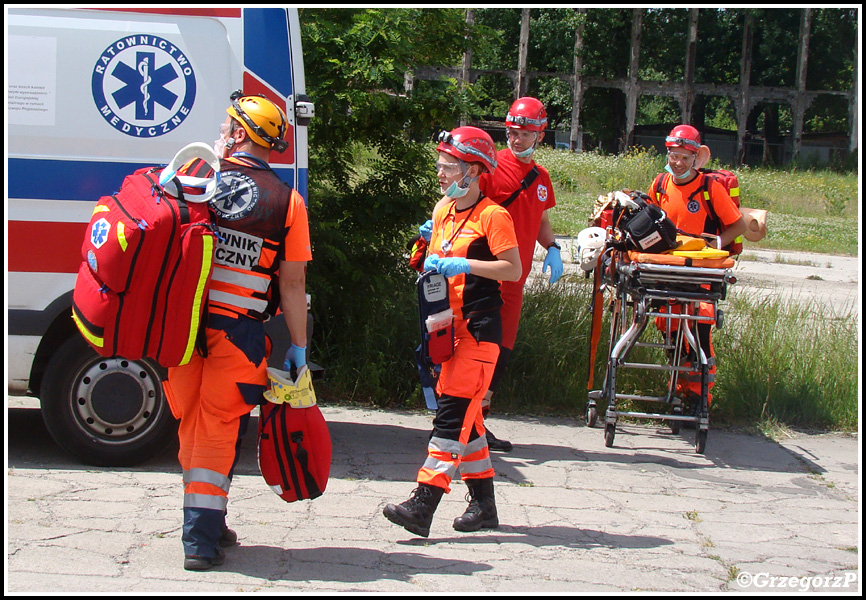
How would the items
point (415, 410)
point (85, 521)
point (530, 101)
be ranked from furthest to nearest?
point (415, 410) → point (530, 101) → point (85, 521)

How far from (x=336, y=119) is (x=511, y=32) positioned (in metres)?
34.2

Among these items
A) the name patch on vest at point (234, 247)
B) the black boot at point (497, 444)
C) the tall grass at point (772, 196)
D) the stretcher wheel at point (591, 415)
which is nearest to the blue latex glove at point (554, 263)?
the black boot at point (497, 444)

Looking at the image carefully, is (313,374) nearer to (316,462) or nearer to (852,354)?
(316,462)

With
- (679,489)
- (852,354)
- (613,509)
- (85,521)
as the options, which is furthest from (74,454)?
(852,354)

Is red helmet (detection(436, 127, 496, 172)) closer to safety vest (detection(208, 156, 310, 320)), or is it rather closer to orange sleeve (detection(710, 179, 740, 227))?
safety vest (detection(208, 156, 310, 320))

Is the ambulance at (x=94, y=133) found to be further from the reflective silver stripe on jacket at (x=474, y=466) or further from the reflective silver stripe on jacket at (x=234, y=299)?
the reflective silver stripe on jacket at (x=474, y=466)

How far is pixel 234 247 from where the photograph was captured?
367cm

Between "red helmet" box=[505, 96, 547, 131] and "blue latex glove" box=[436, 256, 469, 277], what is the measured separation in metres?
1.82

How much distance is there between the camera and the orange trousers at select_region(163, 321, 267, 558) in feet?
12.0

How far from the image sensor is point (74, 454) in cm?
494

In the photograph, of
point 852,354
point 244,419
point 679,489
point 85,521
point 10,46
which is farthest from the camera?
point 852,354

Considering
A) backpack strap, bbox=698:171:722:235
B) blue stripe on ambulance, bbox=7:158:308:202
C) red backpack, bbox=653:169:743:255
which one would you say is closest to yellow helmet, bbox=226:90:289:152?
blue stripe on ambulance, bbox=7:158:308:202

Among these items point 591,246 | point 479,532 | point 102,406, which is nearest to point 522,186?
point 591,246

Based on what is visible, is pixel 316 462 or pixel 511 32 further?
pixel 511 32
